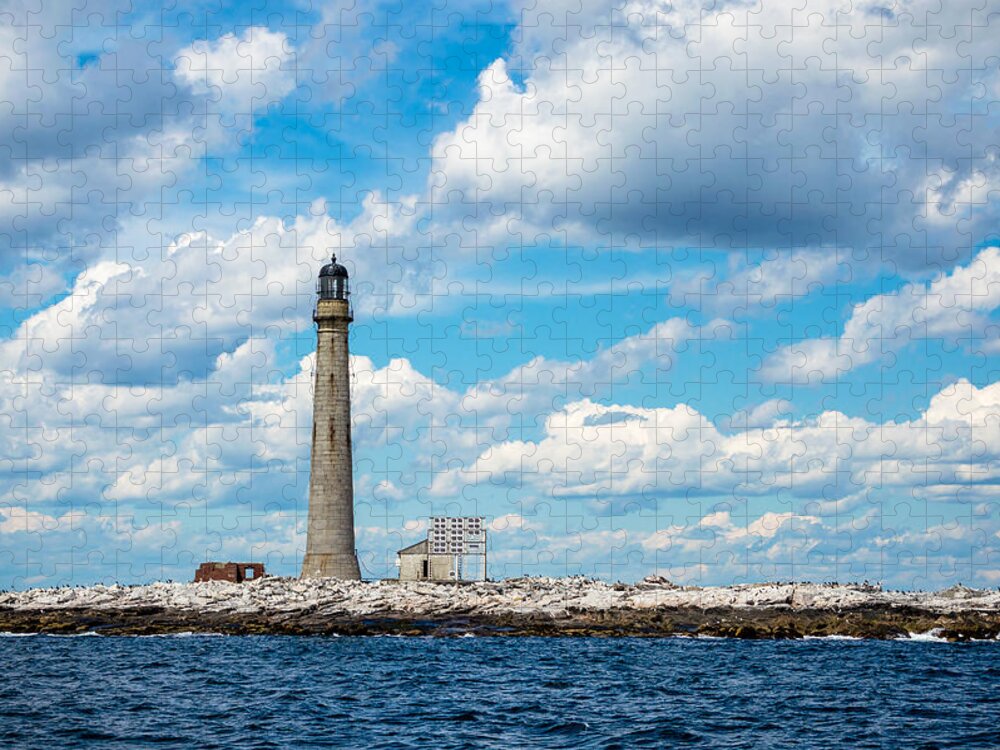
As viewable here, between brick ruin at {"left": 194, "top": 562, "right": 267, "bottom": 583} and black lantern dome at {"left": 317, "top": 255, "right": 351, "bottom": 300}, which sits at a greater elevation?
black lantern dome at {"left": 317, "top": 255, "right": 351, "bottom": 300}

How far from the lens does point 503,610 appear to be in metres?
56.4

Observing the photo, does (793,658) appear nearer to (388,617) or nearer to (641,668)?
(641,668)

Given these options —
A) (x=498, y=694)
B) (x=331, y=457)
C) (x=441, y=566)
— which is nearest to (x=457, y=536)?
(x=441, y=566)

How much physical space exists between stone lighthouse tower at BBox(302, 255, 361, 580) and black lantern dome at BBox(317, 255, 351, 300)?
1.77 ft

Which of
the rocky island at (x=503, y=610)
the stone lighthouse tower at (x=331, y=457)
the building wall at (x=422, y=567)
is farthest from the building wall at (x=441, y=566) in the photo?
the stone lighthouse tower at (x=331, y=457)

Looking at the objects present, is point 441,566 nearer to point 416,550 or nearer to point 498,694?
point 416,550

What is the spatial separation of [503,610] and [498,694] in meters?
22.7

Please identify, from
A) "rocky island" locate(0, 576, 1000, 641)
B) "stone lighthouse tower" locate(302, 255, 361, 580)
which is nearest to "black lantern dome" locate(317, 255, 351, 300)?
"stone lighthouse tower" locate(302, 255, 361, 580)

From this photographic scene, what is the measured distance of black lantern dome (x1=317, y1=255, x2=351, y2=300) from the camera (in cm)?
6162

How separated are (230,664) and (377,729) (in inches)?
563

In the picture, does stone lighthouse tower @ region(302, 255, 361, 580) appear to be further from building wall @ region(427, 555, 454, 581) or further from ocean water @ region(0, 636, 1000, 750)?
ocean water @ region(0, 636, 1000, 750)

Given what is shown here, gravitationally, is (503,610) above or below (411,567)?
below

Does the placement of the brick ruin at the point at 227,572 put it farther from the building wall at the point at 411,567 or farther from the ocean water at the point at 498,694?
the ocean water at the point at 498,694

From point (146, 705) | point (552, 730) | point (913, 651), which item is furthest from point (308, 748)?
point (913, 651)
